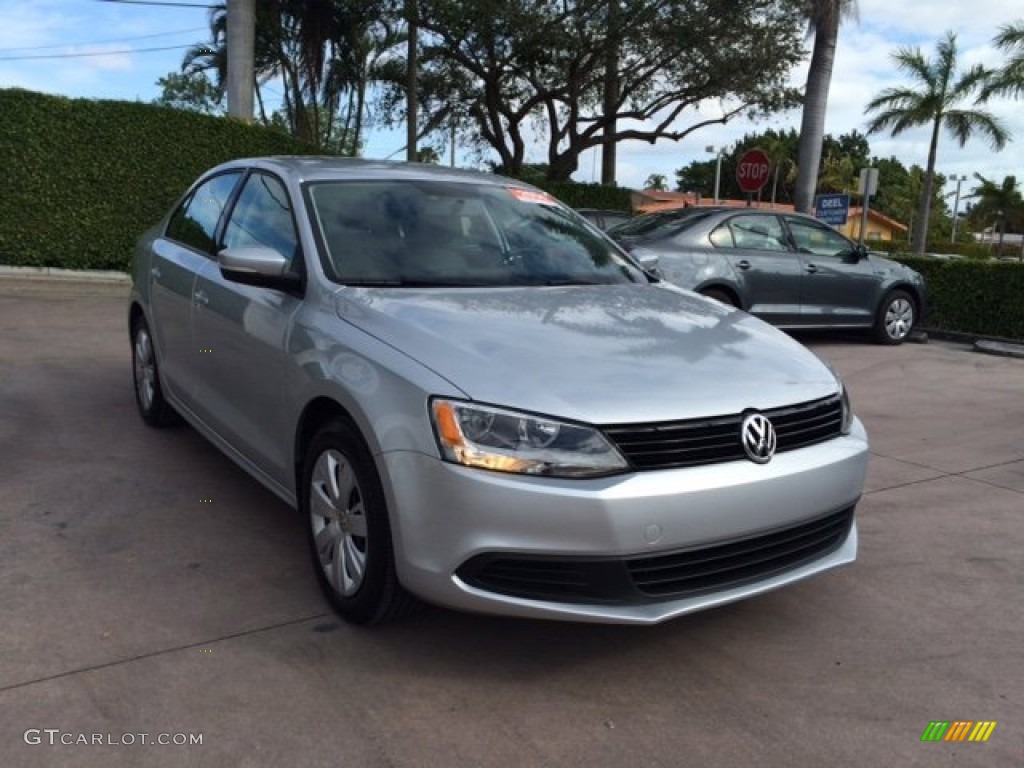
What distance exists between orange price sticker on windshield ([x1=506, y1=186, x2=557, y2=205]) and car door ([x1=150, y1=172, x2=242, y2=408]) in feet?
4.56

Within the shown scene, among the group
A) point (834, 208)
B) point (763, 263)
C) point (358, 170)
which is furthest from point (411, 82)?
point (358, 170)

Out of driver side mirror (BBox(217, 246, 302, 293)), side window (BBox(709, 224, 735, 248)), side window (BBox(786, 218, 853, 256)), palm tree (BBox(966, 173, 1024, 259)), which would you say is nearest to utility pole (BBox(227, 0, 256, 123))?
side window (BBox(709, 224, 735, 248))

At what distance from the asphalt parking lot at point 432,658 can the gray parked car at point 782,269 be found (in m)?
4.67

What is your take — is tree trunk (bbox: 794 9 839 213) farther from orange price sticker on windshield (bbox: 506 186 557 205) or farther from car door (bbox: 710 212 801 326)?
orange price sticker on windshield (bbox: 506 186 557 205)

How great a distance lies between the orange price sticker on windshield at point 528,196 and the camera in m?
4.40

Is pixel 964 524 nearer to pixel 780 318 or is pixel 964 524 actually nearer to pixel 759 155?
pixel 780 318

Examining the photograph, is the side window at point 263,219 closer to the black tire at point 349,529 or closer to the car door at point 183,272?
the car door at point 183,272

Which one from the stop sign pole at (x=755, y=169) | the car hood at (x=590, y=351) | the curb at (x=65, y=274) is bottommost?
the curb at (x=65, y=274)

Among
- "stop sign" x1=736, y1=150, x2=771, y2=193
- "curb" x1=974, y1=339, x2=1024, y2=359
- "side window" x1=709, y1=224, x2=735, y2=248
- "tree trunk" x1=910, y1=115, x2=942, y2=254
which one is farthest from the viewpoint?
"tree trunk" x1=910, y1=115, x2=942, y2=254

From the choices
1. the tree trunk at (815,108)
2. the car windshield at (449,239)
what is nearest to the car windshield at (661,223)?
the car windshield at (449,239)

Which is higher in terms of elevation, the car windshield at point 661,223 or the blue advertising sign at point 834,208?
the blue advertising sign at point 834,208

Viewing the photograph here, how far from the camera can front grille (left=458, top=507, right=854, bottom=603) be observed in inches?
102

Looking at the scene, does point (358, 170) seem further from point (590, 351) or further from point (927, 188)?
point (927, 188)

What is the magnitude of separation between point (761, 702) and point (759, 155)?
12.1m
